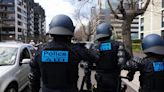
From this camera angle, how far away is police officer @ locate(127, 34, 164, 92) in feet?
12.6

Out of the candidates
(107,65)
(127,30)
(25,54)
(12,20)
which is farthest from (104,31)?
(12,20)

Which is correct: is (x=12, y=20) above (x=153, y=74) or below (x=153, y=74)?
above

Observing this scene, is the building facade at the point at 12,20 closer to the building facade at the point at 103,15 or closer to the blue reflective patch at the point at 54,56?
the building facade at the point at 103,15

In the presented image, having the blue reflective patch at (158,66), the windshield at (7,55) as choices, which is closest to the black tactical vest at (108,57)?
the blue reflective patch at (158,66)

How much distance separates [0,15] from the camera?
326 ft

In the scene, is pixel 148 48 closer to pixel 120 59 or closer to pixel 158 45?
pixel 158 45

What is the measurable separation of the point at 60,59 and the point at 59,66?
80 mm

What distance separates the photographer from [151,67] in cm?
382

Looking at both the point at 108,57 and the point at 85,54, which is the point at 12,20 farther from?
the point at 85,54

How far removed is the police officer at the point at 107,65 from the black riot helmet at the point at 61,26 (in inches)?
60.8

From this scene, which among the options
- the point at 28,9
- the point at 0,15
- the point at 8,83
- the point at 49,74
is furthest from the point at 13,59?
the point at 28,9

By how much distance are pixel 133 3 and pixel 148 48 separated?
1413cm

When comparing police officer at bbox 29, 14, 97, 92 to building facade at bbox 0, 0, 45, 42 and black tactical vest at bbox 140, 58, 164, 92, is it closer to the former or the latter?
black tactical vest at bbox 140, 58, 164, 92

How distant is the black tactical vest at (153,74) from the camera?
12.5 feet
